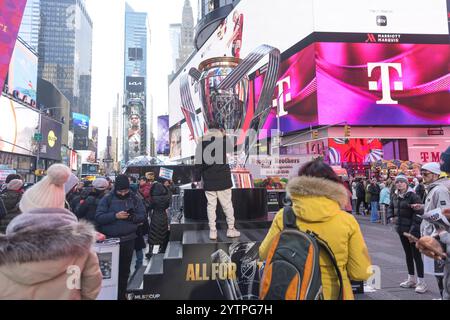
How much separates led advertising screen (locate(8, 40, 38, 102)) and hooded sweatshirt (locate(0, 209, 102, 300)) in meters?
48.4

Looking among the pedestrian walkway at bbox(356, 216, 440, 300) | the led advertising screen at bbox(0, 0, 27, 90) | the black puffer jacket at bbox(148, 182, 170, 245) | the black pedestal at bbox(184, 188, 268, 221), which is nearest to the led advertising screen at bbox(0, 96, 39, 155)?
the led advertising screen at bbox(0, 0, 27, 90)

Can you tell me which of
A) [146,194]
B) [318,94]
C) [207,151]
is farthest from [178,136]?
[207,151]

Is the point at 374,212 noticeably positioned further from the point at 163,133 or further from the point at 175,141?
the point at 163,133

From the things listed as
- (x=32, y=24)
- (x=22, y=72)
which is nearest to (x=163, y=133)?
(x=22, y=72)

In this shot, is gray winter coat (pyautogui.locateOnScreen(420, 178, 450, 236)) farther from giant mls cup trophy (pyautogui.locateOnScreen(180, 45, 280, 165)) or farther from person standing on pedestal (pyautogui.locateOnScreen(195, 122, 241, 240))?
giant mls cup trophy (pyautogui.locateOnScreen(180, 45, 280, 165))

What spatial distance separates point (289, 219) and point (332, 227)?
0.29 meters

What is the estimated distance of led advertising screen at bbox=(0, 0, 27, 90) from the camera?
17.7 meters

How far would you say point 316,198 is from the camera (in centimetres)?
213

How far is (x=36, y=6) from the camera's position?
111 meters

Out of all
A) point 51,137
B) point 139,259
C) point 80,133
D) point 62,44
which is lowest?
point 139,259

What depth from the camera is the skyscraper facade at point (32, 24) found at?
351 feet

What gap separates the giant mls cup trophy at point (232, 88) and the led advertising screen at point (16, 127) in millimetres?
36965

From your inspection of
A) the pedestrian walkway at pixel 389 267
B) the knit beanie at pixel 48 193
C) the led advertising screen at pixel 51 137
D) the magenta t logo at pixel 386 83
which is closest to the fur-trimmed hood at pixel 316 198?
the knit beanie at pixel 48 193

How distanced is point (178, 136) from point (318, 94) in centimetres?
4729
